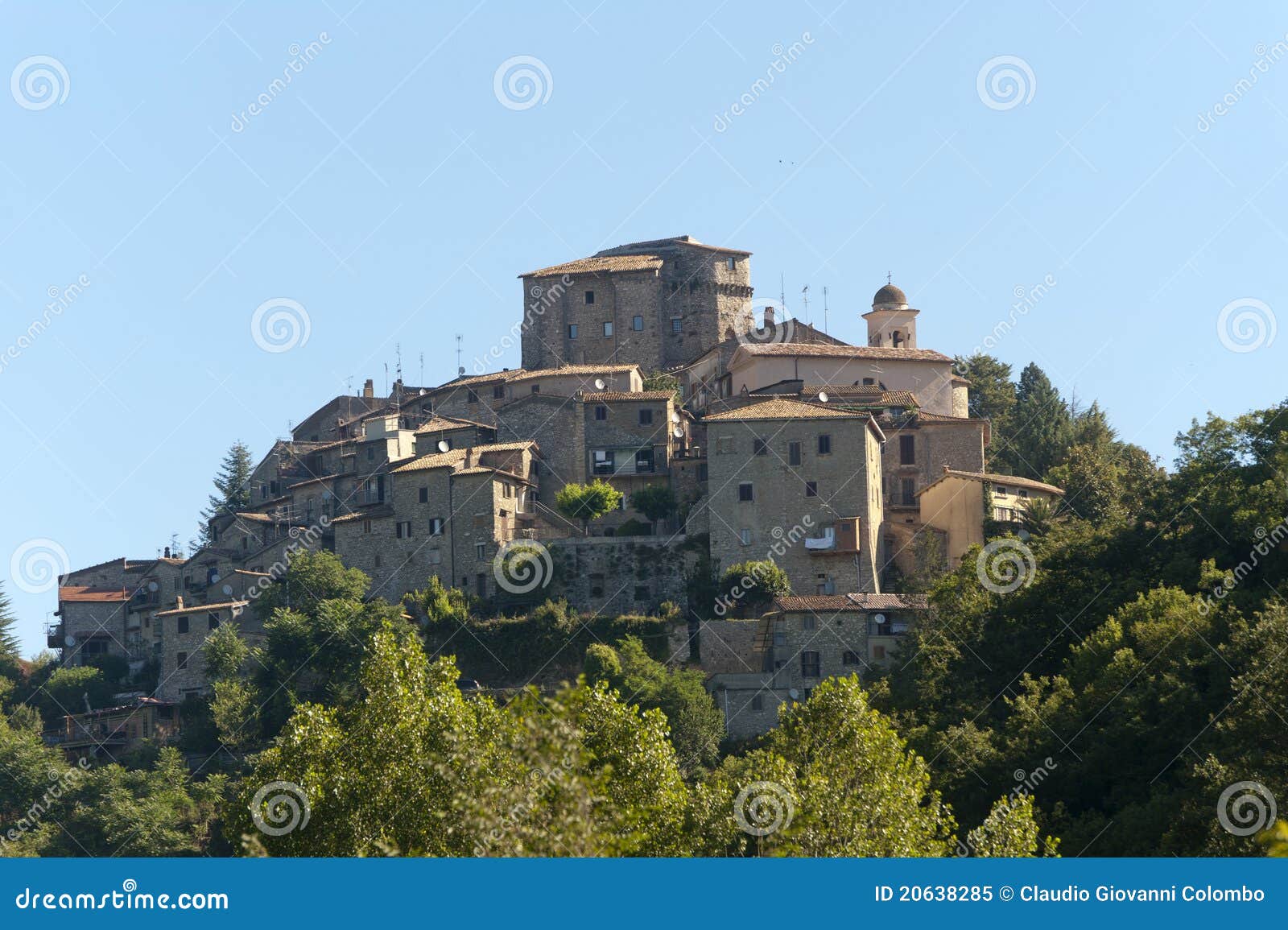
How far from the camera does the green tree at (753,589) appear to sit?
72.1m

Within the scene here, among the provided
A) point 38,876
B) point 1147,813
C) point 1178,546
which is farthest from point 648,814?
point 1178,546

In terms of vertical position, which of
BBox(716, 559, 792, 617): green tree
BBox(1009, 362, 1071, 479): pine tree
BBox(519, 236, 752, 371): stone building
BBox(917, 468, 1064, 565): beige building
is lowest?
BBox(716, 559, 792, 617): green tree

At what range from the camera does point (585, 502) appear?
79.4 meters

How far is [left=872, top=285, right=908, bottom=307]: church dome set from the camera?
9462cm

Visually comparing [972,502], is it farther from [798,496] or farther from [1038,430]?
[1038,430]

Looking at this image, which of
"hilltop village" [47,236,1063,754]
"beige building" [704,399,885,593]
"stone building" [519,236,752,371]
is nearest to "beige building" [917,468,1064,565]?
"hilltop village" [47,236,1063,754]

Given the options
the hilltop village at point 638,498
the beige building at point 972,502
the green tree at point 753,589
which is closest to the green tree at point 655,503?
the hilltop village at point 638,498

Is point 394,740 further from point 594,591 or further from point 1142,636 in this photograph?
point 594,591

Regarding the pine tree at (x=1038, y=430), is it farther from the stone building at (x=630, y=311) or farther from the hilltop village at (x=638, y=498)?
the stone building at (x=630, y=311)

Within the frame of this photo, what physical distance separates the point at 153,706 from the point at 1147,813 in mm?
43282

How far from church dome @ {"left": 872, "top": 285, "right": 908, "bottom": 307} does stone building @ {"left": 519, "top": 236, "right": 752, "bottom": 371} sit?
29.0 ft

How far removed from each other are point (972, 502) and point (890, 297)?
66.9ft

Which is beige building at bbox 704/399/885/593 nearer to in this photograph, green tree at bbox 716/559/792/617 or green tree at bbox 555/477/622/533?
green tree at bbox 716/559/792/617

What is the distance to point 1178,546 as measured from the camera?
62281 mm
